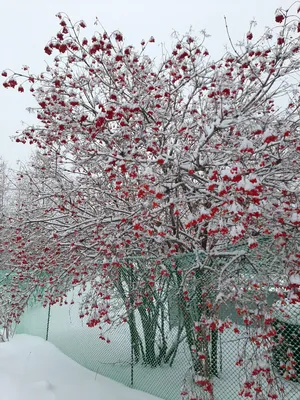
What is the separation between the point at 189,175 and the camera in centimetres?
347

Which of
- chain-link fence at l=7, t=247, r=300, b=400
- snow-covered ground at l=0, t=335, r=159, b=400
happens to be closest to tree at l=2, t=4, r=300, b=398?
chain-link fence at l=7, t=247, r=300, b=400

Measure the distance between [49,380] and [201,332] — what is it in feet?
8.45

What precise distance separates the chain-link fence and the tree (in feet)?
0.10

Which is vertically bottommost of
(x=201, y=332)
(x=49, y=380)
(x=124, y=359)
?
(x=49, y=380)

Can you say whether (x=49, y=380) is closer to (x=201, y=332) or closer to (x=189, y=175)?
(x=201, y=332)

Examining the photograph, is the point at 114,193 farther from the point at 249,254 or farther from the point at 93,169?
the point at 249,254

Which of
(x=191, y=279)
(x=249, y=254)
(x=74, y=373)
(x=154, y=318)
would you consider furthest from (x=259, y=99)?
(x=74, y=373)

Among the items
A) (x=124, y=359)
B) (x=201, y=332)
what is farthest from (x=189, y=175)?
(x=124, y=359)

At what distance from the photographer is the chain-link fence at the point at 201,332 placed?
3059 millimetres

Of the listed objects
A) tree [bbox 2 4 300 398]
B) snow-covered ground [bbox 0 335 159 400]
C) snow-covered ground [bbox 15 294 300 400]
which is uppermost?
tree [bbox 2 4 300 398]

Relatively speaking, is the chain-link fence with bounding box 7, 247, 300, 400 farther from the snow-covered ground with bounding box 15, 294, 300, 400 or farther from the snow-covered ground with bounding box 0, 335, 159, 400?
the snow-covered ground with bounding box 0, 335, 159, 400

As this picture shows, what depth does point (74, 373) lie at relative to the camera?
5207 millimetres

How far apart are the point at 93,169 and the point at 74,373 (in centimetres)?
323

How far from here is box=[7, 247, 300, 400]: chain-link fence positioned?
3059mm
